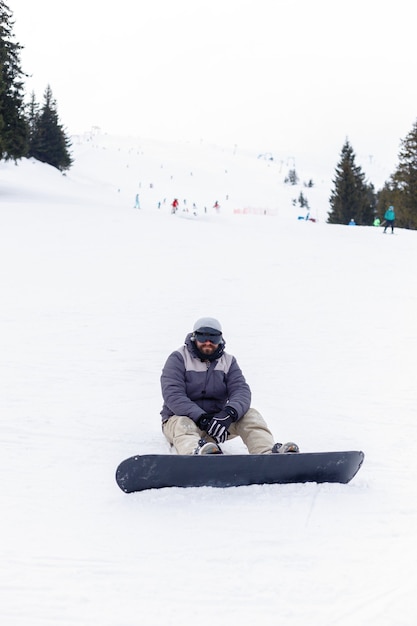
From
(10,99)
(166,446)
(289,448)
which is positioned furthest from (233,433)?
(10,99)

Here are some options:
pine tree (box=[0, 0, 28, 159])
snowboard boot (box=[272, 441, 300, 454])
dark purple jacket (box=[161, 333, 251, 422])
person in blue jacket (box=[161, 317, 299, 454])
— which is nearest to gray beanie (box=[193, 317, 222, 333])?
person in blue jacket (box=[161, 317, 299, 454])

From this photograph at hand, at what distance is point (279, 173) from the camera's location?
137 meters

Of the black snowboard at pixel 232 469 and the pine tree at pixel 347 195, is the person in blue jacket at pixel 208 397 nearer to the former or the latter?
the black snowboard at pixel 232 469

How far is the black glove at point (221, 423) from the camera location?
479 cm

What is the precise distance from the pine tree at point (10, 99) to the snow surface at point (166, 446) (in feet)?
44.3

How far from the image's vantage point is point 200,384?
5074mm

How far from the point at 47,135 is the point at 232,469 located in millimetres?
52052

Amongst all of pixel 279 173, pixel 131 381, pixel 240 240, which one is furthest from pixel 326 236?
pixel 279 173

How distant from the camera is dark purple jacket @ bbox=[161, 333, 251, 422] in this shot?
195 inches

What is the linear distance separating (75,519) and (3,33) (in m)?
28.9

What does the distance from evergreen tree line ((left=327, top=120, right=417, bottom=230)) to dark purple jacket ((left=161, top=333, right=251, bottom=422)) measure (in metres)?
40.4

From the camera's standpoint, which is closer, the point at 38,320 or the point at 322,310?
the point at 38,320

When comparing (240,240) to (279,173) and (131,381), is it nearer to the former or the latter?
(131,381)

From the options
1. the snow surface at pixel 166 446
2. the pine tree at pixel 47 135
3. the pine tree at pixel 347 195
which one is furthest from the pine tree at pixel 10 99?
the pine tree at pixel 347 195
